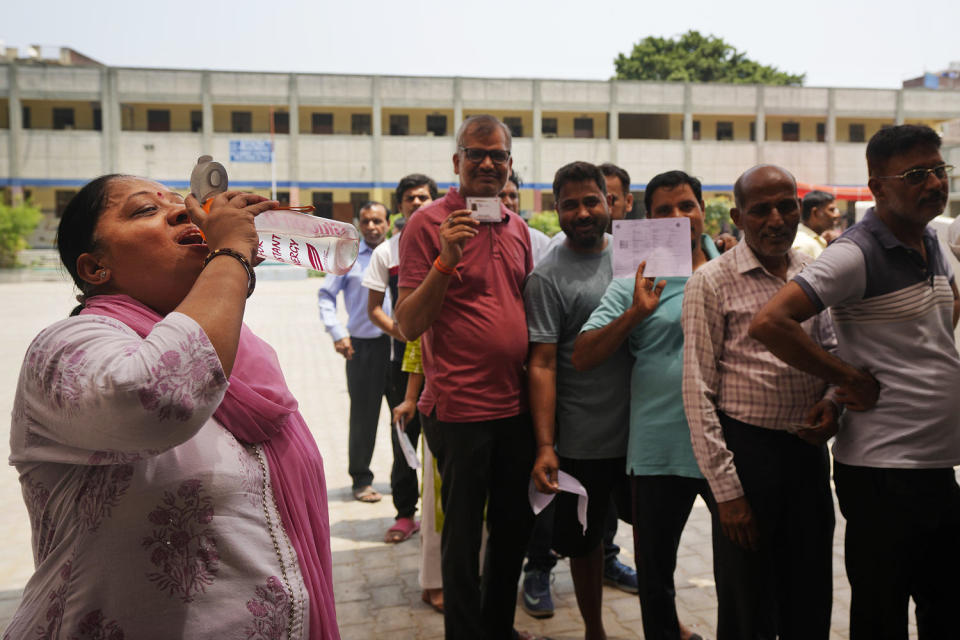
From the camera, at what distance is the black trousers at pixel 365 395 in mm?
5805

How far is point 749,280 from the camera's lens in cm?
270

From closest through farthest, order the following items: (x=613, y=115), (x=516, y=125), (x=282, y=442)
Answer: (x=282, y=442) < (x=613, y=115) < (x=516, y=125)

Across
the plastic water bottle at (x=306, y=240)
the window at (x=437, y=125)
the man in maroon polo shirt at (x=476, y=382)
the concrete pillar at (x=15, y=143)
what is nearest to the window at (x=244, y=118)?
the window at (x=437, y=125)

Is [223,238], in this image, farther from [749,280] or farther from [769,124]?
[769,124]

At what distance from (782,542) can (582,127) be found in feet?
139

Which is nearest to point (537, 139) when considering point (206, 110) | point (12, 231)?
point (206, 110)

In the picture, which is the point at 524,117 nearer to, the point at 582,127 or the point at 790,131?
the point at 582,127

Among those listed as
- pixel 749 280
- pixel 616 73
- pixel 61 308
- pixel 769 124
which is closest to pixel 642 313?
pixel 749 280

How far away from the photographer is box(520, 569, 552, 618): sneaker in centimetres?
382

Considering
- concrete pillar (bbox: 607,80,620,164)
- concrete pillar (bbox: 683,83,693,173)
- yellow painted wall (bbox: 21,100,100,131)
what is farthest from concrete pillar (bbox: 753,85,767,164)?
yellow painted wall (bbox: 21,100,100,131)

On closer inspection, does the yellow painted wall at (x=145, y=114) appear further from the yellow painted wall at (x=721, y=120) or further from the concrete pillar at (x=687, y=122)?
the yellow painted wall at (x=721, y=120)

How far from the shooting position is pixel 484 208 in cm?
299

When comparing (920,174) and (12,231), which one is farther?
(12,231)

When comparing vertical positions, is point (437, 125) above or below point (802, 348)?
above
